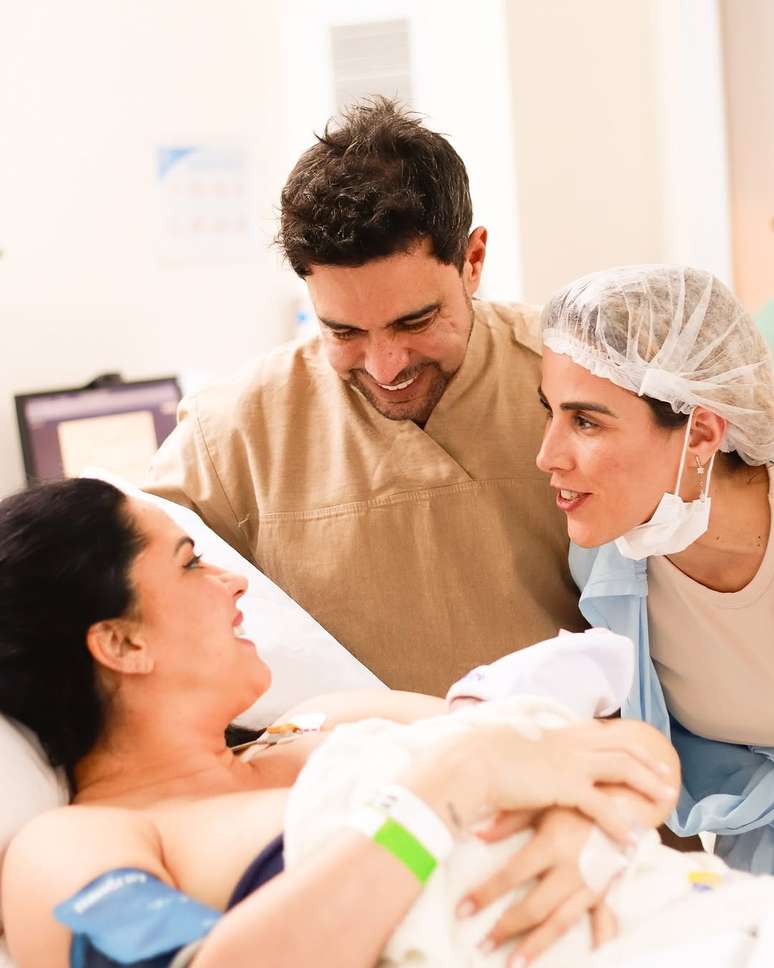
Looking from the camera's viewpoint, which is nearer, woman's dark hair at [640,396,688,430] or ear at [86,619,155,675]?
ear at [86,619,155,675]

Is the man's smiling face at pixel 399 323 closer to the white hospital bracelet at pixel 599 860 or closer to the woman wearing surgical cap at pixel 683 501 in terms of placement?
the woman wearing surgical cap at pixel 683 501

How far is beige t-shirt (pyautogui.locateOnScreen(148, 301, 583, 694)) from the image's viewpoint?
6.64 feet

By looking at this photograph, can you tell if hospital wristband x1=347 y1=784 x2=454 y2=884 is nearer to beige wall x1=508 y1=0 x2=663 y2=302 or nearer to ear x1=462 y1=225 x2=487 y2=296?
ear x1=462 y1=225 x2=487 y2=296

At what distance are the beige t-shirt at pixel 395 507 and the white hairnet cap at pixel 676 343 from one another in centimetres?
33

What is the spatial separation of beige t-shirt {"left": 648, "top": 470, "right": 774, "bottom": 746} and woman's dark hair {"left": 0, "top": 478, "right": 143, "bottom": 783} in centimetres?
92

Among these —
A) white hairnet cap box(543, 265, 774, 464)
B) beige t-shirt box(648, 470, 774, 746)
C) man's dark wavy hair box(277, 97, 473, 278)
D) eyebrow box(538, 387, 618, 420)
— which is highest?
man's dark wavy hair box(277, 97, 473, 278)

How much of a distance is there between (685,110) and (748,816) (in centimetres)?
261

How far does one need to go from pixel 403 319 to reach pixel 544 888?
3.33 ft

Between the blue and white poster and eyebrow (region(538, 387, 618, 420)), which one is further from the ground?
the blue and white poster

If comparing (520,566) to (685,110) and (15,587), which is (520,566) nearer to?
(15,587)

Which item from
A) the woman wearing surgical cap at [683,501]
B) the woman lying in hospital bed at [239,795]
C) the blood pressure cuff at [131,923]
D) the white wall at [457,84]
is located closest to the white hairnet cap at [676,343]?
the woman wearing surgical cap at [683,501]

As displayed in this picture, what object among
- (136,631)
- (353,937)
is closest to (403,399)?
(136,631)

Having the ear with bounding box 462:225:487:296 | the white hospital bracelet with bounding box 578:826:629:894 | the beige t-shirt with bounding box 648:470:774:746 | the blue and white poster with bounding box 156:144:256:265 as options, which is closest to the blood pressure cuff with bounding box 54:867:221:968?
the white hospital bracelet with bounding box 578:826:629:894

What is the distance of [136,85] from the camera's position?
4.28m
